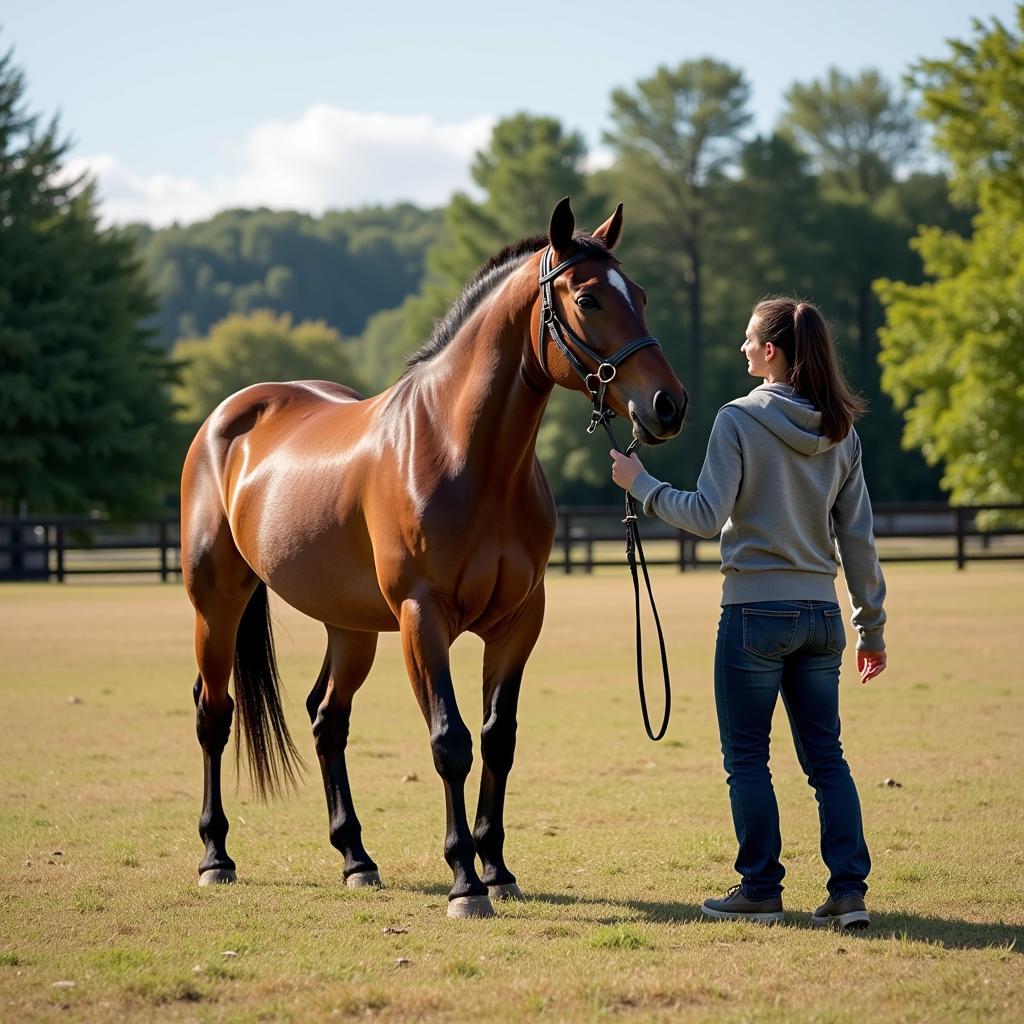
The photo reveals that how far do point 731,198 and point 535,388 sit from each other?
55.0 metres

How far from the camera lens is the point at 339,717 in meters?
6.56

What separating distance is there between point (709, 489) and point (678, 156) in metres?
55.8

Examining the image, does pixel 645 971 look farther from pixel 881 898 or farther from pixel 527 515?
pixel 527 515

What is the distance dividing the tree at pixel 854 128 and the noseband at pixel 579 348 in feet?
219

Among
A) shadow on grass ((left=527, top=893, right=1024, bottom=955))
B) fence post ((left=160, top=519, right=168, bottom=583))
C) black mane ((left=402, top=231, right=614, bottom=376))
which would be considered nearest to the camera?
shadow on grass ((left=527, top=893, right=1024, bottom=955))

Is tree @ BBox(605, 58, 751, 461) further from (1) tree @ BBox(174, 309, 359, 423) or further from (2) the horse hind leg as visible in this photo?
(2) the horse hind leg

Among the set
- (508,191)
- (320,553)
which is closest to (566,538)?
(320,553)

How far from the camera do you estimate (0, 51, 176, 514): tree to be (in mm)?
37656

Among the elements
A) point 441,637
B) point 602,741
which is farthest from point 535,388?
point 602,741

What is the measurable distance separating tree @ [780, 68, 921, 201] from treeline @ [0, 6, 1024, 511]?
0.36 feet

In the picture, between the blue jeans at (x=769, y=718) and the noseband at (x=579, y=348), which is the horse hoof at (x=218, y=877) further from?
the noseband at (x=579, y=348)

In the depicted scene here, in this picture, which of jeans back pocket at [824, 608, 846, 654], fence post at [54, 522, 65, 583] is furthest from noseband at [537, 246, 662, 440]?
fence post at [54, 522, 65, 583]

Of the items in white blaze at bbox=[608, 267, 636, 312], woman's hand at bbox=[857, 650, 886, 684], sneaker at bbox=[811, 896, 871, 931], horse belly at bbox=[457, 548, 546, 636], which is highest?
white blaze at bbox=[608, 267, 636, 312]

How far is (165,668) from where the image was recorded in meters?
15.0
